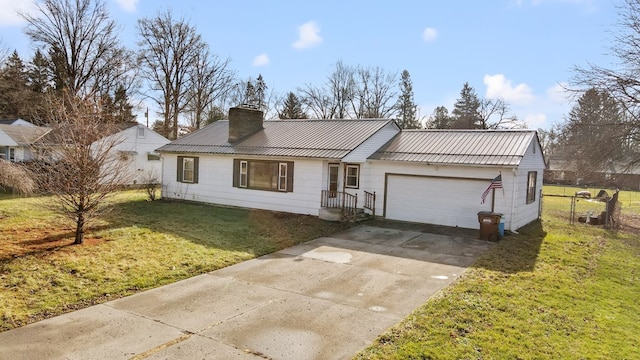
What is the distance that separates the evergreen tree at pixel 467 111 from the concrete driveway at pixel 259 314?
42.7m

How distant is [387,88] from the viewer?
157ft

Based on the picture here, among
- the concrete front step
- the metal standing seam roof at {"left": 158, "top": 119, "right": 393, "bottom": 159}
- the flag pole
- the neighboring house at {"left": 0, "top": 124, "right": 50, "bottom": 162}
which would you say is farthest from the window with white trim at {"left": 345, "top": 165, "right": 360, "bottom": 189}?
the neighboring house at {"left": 0, "top": 124, "right": 50, "bottom": 162}

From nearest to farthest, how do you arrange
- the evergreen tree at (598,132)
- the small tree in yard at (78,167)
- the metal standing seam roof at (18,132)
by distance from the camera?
the small tree in yard at (78,167), the evergreen tree at (598,132), the metal standing seam roof at (18,132)

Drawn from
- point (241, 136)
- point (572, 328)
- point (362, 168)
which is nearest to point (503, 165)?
point (362, 168)

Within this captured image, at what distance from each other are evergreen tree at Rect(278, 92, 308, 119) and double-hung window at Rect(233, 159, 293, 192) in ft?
93.9

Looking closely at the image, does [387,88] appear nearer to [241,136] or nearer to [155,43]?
[155,43]

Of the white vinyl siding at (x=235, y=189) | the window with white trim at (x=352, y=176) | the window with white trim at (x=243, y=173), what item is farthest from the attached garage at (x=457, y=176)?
the window with white trim at (x=243, y=173)

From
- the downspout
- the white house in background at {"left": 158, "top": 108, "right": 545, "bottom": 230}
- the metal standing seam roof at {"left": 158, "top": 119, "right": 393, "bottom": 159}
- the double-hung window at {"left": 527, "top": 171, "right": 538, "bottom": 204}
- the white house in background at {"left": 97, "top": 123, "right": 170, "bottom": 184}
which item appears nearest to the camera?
the downspout

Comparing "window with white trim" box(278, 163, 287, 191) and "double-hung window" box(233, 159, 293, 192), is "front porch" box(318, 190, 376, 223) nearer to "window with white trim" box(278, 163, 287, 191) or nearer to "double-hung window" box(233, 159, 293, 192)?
"double-hung window" box(233, 159, 293, 192)

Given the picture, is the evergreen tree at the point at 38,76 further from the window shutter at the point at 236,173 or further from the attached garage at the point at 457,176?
the attached garage at the point at 457,176

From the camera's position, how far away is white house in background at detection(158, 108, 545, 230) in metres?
14.4

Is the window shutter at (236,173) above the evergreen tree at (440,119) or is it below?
below

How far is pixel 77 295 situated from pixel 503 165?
1248 cm

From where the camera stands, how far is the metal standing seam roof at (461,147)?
46.5ft
